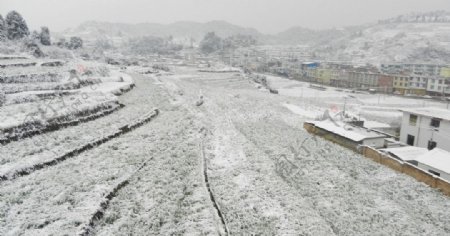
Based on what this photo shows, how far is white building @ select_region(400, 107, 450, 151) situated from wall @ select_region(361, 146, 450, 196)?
19.1 ft

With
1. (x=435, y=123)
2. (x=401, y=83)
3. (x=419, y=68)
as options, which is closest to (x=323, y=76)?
(x=401, y=83)

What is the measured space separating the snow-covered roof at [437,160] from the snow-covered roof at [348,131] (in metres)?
3.97

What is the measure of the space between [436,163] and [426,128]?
6818mm

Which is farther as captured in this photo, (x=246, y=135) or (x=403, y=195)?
(x=246, y=135)

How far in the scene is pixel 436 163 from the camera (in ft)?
59.8

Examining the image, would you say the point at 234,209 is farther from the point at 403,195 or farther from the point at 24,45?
the point at 24,45

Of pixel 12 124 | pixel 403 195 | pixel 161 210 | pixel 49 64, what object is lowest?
pixel 403 195

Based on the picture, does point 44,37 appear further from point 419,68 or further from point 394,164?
point 419,68

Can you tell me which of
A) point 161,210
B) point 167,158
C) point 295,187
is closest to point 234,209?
point 161,210

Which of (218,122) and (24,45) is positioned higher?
(24,45)

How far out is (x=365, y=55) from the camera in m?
167

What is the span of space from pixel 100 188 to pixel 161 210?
9.28 ft

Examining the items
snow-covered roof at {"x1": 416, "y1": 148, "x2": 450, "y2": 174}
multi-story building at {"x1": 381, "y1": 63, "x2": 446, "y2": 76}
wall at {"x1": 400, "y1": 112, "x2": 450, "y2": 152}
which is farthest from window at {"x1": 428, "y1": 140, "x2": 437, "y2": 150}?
multi-story building at {"x1": 381, "y1": 63, "x2": 446, "y2": 76}

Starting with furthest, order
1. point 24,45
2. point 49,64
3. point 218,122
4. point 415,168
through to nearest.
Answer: point 24,45 < point 49,64 < point 218,122 < point 415,168
